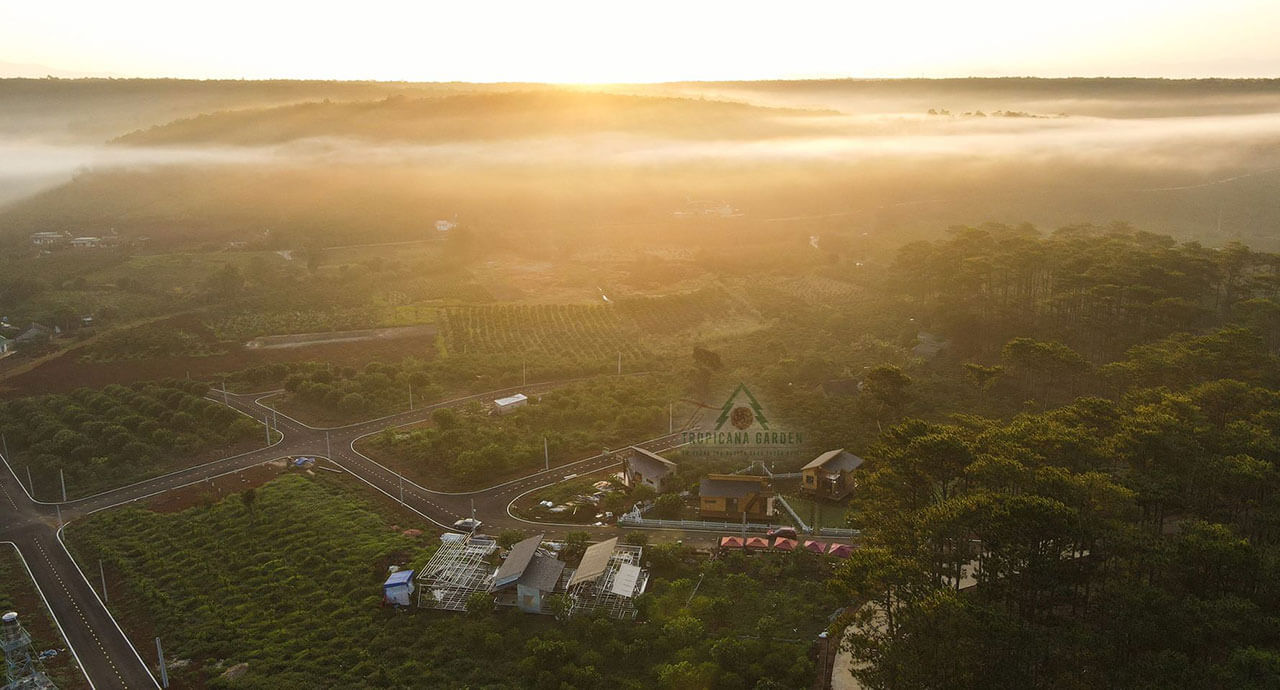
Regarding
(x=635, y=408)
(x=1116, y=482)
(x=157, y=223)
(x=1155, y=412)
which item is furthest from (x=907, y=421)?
(x=157, y=223)

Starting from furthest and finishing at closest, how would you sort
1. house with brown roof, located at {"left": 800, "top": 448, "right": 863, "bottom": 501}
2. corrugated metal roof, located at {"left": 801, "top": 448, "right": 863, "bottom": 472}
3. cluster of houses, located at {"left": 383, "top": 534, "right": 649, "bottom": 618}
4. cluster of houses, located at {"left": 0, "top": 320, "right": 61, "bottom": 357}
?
1. cluster of houses, located at {"left": 0, "top": 320, "right": 61, "bottom": 357}
2. corrugated metal roof, located at {"left": 801, "top": 448, "right": 863, "bottom": 472}
3. house with brown roof, located at {"left": 800, "top": 448, "right": 863, "bottom": 501}
4. cluster of houses, located at {"left": 383, "top": 534, "right": 649, "bottom": 618}

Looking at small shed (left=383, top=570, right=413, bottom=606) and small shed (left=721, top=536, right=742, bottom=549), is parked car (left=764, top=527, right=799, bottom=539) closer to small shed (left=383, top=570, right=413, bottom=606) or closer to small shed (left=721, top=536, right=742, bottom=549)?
small shed (left=721, top=536, right=742, bottom=549)

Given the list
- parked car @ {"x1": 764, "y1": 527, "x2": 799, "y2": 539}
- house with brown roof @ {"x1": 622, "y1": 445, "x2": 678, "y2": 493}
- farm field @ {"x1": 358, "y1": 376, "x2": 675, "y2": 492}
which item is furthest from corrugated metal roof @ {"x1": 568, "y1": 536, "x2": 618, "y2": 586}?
farm field @ {"x1": 358, "y1": 376, "x2": 675, "y2": 492}

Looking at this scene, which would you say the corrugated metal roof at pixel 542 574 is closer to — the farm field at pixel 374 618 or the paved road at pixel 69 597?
the farm field at pixel 374 618

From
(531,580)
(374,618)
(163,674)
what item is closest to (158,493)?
(163,674)

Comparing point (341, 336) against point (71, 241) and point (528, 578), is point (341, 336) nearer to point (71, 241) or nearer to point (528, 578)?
point (528, 578)

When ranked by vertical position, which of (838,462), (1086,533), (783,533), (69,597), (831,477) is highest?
(1086,533)

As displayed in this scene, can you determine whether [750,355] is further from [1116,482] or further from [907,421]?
[1116,482]
